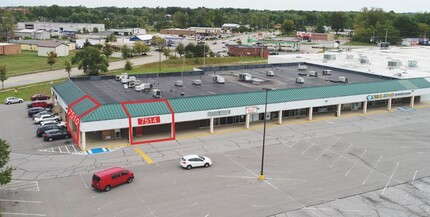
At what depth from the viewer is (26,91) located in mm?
69500

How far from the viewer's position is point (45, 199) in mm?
28953

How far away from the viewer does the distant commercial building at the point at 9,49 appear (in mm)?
114688

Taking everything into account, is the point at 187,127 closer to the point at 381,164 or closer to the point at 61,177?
the point at 61,177

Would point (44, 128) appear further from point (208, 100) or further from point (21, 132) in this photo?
point (208, 100)

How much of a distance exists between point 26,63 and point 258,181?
3294 inches

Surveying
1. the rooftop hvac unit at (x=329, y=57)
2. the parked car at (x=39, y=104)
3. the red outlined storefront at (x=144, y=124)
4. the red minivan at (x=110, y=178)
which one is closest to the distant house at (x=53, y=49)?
the parked car at (x=39, y=104)

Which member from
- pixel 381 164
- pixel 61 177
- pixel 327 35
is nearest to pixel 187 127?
pixel 61 177

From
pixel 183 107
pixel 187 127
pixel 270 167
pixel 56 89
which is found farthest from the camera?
pixel 56 89

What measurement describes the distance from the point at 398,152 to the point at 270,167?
13895 mm

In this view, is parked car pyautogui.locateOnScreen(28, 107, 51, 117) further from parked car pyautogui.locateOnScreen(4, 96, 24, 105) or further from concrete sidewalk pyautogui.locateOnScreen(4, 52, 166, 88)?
concrete sidewalk pyautogui.locateOnScreen(4, 52, 166, 88)

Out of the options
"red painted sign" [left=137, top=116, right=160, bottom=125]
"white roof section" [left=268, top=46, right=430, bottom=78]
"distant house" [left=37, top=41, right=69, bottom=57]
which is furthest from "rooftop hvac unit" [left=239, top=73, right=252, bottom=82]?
"distant house" [left=37, top=41, right=69, bottom=57]

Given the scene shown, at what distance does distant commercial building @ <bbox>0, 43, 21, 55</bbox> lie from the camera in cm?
11469

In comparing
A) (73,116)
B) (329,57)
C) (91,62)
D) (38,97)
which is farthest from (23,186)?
(329,57)

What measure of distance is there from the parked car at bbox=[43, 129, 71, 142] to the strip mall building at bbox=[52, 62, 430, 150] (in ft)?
3.49
